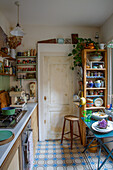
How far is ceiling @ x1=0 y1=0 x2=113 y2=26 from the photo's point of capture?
2.13 metres

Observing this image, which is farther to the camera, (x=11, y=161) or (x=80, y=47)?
(x=80, y=47)

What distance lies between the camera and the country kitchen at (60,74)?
231 cm

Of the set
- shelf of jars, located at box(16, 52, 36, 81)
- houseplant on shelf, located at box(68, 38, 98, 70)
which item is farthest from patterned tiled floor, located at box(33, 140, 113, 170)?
houseplant on shelf, located at box(68, 38, 98, 70)

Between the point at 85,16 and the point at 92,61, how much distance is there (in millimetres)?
948

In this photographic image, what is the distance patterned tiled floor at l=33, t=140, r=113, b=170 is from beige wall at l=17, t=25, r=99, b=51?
236cm

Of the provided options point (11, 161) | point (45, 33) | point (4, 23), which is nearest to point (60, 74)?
point (45, 33)

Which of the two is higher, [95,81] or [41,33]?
[41,33]

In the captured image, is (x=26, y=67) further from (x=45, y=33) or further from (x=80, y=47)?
(x=80, y=47)

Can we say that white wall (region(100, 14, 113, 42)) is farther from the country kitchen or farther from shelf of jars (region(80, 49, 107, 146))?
shelf of jars (region(80, 49, 107, 146))

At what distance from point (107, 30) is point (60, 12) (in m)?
1.10

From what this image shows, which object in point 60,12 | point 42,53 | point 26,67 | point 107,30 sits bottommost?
point 26,67

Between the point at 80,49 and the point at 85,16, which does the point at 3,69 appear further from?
the point at 85,16

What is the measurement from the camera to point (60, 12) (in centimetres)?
242

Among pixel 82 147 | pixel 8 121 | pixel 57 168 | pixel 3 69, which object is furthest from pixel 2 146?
pixel 82 147
